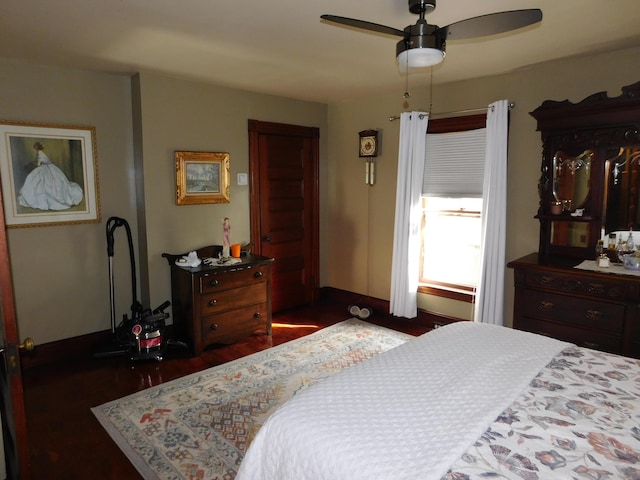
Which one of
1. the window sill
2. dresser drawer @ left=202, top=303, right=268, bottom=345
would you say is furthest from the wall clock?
dresser drawer @ left=202, top=303, right=268, bottom=345

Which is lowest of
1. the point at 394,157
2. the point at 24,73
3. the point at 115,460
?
the point at 115,460

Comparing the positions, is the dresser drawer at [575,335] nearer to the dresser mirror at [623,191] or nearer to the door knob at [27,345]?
the dresser mirror at [623,191]

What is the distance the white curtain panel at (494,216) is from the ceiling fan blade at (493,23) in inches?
71.7

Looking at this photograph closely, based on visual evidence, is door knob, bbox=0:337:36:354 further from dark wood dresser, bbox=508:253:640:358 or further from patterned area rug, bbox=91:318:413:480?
dark wood dresser, bbox=508:253:640:358

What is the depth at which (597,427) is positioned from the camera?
1306 millimetres

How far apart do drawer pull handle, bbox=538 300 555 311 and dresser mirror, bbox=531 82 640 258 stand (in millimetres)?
580

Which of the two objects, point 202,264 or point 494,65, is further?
point 202,264

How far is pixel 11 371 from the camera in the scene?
1370mm

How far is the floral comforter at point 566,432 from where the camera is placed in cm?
110

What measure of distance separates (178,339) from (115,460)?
1.60m

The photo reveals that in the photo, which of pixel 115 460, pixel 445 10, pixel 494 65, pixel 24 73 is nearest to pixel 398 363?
pixel 115 460

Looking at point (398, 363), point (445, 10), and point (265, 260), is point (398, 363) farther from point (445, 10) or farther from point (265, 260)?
point (265, 260)

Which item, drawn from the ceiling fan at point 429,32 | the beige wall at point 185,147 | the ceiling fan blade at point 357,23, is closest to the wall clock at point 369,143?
the beige wall at point 185,147

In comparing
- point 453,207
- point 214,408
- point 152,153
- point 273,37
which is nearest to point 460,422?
point 214,408
